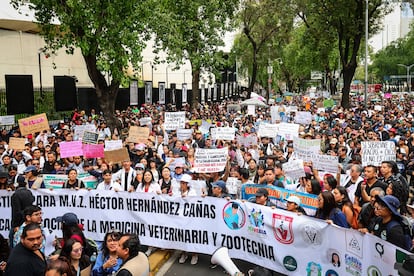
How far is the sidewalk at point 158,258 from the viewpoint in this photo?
23.0ft

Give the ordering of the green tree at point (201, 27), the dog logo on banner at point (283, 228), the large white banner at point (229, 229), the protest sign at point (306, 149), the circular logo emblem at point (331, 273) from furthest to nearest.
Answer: the green tree at point (201, 27)
the protest sign at point (306, 149)
the dog logo on banner at point (283, 228)
the circular logo emblem at point (331, 273)
the large white banner at point (229, 229)

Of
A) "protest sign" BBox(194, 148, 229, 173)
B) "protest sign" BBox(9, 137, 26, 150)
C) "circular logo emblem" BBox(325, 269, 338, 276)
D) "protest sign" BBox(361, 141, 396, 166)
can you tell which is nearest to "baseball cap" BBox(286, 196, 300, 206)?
"circular logo emblem" BBox(325, 269, 338, 276)

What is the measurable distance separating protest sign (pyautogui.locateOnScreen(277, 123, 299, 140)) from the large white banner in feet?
20.6

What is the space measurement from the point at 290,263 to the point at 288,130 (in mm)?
7066

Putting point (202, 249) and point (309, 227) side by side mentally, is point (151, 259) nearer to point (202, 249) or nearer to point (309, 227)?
point (202, 249)

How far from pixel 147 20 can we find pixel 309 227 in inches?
482

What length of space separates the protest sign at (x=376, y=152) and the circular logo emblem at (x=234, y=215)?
3.54 metres

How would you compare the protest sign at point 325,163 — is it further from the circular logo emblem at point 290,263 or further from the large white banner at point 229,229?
the circular logo emblem at point 290,263

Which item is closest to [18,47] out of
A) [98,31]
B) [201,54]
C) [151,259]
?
[201,54]

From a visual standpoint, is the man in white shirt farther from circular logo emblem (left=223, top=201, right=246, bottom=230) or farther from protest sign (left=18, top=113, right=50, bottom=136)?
protest sign (left=18, top=113, right=50, bottom=136)

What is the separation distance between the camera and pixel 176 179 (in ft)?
27.5

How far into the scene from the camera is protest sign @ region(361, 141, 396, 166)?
9109mm

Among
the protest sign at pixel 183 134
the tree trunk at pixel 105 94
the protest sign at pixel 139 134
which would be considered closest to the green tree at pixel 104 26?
the tree trunk at pixel 105 94

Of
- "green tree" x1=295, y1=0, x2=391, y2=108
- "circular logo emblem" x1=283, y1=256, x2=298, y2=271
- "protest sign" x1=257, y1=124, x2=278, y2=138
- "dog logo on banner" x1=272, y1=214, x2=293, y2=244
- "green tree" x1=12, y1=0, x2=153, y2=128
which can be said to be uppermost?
"green tree" x1=295, y1=0, x2=391, y2=108
